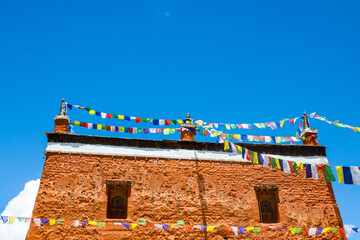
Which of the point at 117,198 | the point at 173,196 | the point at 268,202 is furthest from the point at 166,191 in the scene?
the point at 268,202

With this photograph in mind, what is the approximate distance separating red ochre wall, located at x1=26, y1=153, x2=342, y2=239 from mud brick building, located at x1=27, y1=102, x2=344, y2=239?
0.10 feet

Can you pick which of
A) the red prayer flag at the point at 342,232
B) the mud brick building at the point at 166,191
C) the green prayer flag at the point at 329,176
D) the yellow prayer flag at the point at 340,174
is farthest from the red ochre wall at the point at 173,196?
the yellow prayer flag at the point at 340,174

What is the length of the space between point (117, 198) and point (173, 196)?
199 centimetres

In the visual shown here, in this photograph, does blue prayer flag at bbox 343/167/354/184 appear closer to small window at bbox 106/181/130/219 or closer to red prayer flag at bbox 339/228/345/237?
red prayer flag at bbox 339/228/345/237

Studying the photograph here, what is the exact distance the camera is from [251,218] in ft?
38.7

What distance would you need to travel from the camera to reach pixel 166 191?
38.8 feet

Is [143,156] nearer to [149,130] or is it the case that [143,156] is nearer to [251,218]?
[149,130]

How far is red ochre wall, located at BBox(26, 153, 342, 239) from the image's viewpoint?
11.0 m

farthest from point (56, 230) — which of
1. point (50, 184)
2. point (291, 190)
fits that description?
point (291, 190)

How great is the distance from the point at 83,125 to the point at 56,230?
4.22 metres

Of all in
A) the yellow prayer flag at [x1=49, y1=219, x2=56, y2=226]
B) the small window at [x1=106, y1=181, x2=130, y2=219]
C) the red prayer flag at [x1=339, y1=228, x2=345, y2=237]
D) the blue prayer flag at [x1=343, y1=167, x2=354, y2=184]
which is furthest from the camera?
the red prayer flag at [x1=339, y1=228, x2=345, y2=237]

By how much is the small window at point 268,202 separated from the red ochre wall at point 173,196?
223mm

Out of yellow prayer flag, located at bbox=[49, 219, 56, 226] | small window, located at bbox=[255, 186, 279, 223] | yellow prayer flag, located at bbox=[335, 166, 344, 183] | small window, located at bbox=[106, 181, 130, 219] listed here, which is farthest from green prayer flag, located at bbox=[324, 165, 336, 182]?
yellow prayer flag, located at bbox=[49, 219, 56, 226]

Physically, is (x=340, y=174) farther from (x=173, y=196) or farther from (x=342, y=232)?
(x=173, y=196)
